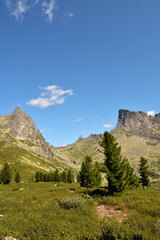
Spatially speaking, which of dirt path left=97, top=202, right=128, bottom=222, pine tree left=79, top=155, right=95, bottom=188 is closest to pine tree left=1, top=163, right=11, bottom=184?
pine tree left=79, top=155, right=95, bottom=188

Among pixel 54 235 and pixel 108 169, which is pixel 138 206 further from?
pixel 54 235

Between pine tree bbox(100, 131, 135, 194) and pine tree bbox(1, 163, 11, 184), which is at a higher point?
pine tree bbox(100, 131, 135, 194)

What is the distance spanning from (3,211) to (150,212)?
489 inches

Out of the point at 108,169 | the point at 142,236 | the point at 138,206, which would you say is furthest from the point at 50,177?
the point at 142,236

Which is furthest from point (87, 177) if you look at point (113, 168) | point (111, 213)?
point (111, 213)

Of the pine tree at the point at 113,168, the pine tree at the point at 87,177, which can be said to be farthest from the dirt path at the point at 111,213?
the pine tree at the point at 87,177

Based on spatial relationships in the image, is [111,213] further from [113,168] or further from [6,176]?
[6,176]

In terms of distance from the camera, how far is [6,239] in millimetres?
6328

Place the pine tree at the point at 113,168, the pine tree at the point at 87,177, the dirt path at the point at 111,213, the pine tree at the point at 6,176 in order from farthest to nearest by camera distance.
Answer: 1. the pine tree at the point at 6,176
2. the pine tree at the point at 87,177
3. the pine tree at the point at 113,168
4. the dirt path at the point at 111,213

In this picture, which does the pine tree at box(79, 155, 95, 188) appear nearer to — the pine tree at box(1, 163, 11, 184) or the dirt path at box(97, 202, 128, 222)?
the dirt path at box(97, 202, 128, 222)

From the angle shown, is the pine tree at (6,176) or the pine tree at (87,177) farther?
the pine tree at (6,176)

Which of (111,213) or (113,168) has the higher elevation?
(113,168)

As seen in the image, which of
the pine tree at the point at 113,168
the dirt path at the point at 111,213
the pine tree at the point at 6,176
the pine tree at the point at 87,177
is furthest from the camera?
the pine tree at the point at 6,176

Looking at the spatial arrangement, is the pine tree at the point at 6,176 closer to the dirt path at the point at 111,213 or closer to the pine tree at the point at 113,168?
the pine tree at the point at 113,168
